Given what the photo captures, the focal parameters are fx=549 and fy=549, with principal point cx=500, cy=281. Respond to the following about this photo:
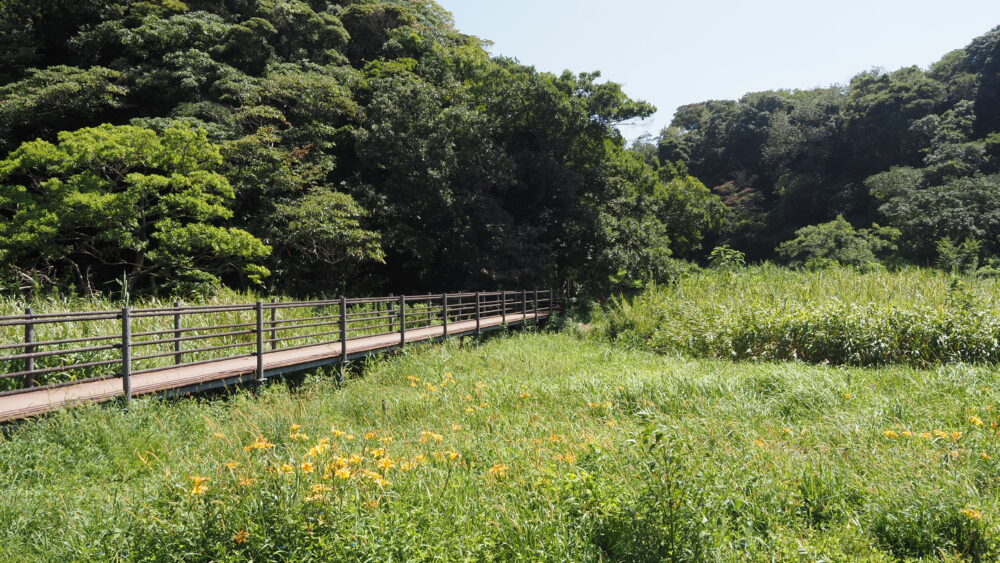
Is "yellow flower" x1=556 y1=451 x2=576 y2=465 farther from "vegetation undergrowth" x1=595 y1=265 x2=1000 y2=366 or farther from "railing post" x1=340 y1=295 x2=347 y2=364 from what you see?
"vegetation undergrowth" x1=595 y1=265 x2=1000 y2=366

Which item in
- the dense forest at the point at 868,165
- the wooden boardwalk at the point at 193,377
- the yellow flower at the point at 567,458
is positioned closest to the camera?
the yellow flower at the point at 567,458

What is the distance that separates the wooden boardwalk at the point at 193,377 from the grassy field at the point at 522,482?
0.44 meters

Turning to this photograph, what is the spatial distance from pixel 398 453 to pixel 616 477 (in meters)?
1.79

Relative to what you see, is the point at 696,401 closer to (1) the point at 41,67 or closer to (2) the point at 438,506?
(2) the point at 438,506

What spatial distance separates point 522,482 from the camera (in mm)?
3818

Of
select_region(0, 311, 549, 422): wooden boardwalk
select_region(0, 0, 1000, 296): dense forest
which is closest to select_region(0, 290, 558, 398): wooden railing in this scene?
select_region(0, 311, 549, 422): wooden boardwalk

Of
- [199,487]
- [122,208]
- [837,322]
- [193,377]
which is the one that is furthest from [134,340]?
[837,322]

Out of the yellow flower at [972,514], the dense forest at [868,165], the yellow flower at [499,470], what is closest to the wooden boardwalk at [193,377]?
the yellow flower at [499,470]

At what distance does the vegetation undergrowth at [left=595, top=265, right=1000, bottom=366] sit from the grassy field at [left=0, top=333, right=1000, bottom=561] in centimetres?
302

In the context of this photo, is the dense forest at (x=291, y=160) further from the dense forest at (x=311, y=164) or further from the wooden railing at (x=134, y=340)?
the wooden railing at (x=134, y=340)

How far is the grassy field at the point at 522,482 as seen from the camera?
9.97 ft

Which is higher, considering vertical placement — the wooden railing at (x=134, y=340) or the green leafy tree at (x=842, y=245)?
the green leafy tree at (x=842, y=245)

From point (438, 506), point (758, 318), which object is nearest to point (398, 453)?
point (438, 506)

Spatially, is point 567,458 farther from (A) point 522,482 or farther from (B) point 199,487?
(B) point 199,487
